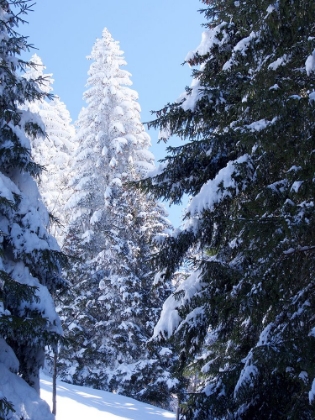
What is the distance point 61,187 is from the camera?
32.5 meters

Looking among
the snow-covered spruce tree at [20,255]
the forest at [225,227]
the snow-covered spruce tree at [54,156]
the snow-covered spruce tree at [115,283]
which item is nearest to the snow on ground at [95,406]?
the snow-covered spruce tree at [115,283]

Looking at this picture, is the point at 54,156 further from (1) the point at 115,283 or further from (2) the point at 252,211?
(2) the point at 252,211

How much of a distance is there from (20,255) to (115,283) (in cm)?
1317

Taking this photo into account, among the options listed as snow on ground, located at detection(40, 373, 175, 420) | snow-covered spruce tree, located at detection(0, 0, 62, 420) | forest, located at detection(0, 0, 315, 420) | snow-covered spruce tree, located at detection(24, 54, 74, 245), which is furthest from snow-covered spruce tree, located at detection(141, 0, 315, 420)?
snow-covered spruce tree, located at detection(24, 54, 74, 245)

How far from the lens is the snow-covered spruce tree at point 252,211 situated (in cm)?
562

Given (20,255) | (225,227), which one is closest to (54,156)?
(20,255)

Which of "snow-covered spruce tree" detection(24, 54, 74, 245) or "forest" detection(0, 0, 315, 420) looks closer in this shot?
"forest" detection(0, 0, 315, 420)

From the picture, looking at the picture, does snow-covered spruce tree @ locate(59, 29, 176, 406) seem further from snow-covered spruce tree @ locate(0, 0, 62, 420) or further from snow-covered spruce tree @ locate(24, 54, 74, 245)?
snow-covered spruce tree @ locate(0, 0, 62, 420)

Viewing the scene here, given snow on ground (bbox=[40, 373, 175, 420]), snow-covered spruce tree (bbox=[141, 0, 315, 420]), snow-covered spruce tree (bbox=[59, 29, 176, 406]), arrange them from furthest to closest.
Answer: snow-covered spruce tree (bbox=[59, 29, 176, 406]) → snow on ground (bbox=[40, 373, 175, 420]) → snow-covered spruce tree (bbox=[141, 0, 315, 420])

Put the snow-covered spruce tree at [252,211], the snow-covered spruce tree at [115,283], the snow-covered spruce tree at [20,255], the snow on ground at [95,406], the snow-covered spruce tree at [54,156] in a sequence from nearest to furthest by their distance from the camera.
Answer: the snow-covered spruce tree at [252,211] < the snow-covered spruce tree at [20,255] < the snow on ground at [95,406] < the snow-covered spruce tree at [115,283] < the snow-covered spruce tree at [54,156]

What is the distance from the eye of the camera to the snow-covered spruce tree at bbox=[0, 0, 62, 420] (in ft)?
24.6

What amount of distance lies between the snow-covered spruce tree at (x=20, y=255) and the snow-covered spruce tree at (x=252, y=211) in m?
2.33

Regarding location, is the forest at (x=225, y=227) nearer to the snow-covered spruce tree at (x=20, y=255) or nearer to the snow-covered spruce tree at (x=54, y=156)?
the snow-covered spruce tree at (x=20, y=255)

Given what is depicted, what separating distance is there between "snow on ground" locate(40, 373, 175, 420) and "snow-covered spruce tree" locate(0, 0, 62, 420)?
8.19m
